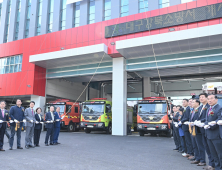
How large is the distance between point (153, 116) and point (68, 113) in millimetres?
7758

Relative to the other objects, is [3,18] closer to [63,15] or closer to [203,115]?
[63,15]

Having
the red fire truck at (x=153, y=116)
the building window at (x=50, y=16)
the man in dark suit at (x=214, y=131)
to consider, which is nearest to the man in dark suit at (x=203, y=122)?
the man in dark suit at (x=214, y=131)

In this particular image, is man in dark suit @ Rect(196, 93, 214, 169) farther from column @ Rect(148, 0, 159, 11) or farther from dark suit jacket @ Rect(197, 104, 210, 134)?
column @ Rect(148, 0, 159, 11)

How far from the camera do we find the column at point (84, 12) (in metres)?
23.0

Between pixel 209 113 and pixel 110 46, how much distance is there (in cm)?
1143

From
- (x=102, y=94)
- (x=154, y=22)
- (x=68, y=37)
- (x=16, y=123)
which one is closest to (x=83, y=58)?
(x=68, y=37)

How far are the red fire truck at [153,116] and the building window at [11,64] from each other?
12.5 m

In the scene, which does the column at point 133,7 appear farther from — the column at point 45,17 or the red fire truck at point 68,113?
the column at point 45,17

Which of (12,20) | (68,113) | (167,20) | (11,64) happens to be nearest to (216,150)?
(167,20)

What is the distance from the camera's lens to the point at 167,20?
13.9 meters

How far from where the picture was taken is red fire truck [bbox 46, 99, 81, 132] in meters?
17.2

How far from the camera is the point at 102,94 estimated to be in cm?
3052

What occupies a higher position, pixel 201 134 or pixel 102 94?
pixel 102 94

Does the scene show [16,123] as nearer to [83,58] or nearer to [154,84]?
[83,58]
